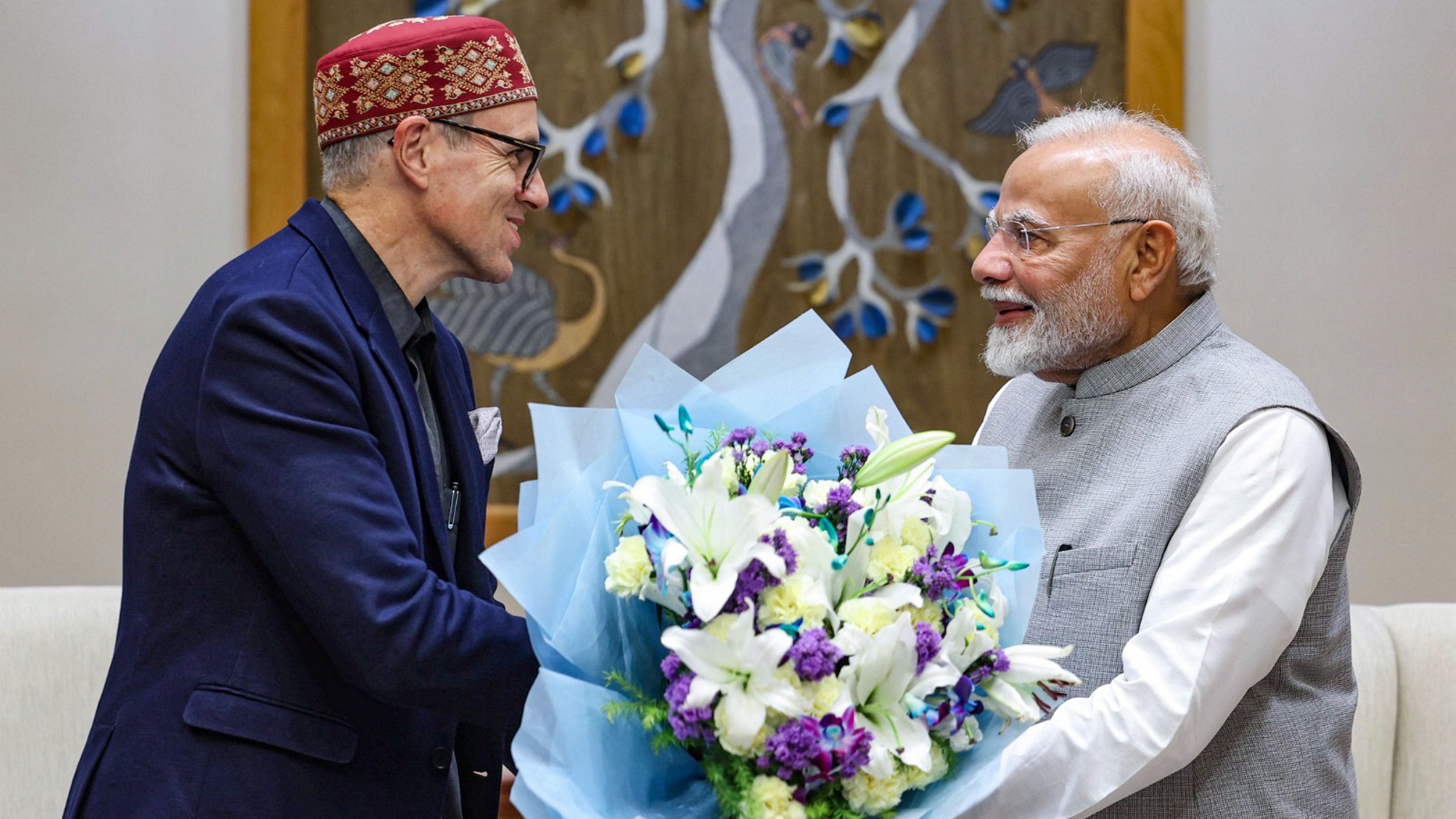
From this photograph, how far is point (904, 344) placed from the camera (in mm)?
3150

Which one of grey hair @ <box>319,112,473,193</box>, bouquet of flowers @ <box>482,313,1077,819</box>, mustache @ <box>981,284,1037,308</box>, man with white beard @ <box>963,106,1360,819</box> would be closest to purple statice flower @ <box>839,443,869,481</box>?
bouquet of flowers @ <box>482,313,1077,819</box>

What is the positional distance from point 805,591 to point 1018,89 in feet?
7.57

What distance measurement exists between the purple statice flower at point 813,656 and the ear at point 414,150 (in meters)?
0.85

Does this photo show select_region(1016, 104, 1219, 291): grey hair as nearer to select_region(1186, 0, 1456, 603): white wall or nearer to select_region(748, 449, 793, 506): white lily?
select_region(748, 449, 793, 506): white lily

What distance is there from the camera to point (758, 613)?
1.12 metres

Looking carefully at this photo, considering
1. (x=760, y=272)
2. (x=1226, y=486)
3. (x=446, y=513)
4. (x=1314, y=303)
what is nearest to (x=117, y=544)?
(x=760, y=272)

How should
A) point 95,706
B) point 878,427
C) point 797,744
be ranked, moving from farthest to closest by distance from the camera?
point 95,706 < point 878,427 < point 797,744

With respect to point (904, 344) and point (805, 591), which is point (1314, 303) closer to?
point (904, 344)

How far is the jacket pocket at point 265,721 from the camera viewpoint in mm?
1366

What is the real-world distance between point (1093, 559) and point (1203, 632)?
0.66ft

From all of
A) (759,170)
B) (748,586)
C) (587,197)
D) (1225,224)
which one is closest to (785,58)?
(759,170)

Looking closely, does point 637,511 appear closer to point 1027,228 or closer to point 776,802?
point 776,802

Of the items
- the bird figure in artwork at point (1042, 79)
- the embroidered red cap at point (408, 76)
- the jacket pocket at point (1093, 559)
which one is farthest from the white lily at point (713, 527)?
the bird figure in artwork at point (1042, 79)

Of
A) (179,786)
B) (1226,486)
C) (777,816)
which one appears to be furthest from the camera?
(1226,486)
